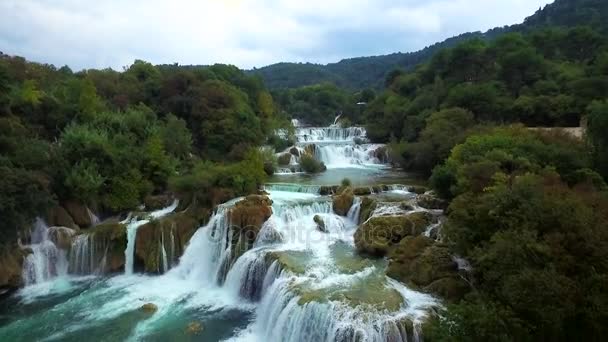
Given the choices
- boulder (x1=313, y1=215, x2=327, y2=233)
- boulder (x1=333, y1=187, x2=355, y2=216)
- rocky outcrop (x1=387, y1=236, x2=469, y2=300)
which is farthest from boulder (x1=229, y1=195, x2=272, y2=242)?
rocky outcrop (x1=387, y1=236, x2=469, y2=300)

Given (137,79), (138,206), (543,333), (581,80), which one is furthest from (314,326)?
(137,79)

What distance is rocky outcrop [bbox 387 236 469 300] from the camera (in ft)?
36.4

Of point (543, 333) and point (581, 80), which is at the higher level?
point (581, 80)

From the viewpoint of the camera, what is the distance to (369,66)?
119 meters

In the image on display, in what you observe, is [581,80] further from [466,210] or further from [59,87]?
[59,87]

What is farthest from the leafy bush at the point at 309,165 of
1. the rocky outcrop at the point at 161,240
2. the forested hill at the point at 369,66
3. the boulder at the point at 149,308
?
the forested hill at the point at 369,66

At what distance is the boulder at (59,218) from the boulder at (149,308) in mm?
5842

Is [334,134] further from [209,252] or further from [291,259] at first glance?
[291,259]

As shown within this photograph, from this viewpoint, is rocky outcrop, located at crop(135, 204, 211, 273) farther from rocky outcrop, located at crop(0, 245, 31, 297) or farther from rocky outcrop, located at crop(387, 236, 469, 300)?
rocky outcrop, located at crop(387, 236, 469, 300)

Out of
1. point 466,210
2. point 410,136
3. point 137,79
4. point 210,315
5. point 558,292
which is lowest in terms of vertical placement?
point 210,315

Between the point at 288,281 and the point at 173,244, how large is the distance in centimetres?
608

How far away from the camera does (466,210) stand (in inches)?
453

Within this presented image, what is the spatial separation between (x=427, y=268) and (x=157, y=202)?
40.3 feet

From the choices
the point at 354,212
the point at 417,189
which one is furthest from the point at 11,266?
the point at 417,189
